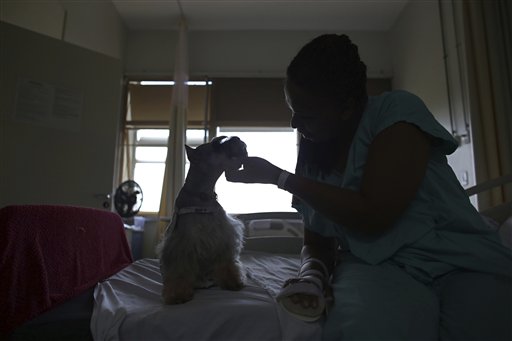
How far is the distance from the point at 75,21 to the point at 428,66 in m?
3.22

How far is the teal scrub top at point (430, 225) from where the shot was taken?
758mm

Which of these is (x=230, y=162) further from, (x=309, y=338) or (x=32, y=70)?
(x=32, y=70)

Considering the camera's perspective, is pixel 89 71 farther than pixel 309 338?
Yes

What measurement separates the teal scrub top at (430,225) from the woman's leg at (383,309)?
0.15 ft

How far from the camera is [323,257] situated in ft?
3.41

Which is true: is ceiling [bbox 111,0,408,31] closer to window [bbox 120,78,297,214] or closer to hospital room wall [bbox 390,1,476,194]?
hospital room wall [bbox 390,1,476,194]

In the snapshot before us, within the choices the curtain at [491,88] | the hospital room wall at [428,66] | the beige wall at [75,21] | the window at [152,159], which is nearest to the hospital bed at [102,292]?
the curtain at [491,88]

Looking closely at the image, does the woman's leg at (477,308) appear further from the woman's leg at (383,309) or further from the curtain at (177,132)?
the curtain at (177,132)

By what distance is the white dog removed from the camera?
1163 millimetres

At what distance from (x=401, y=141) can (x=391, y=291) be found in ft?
1.01

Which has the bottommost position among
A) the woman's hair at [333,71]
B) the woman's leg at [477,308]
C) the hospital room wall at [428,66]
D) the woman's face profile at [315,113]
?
the woman's leg at [477,308]

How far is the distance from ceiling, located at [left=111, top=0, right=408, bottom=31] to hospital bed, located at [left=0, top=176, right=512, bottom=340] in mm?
2935

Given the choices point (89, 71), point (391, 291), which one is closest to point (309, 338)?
point (391, 291)

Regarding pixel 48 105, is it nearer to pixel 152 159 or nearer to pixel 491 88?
pixel 152 159
